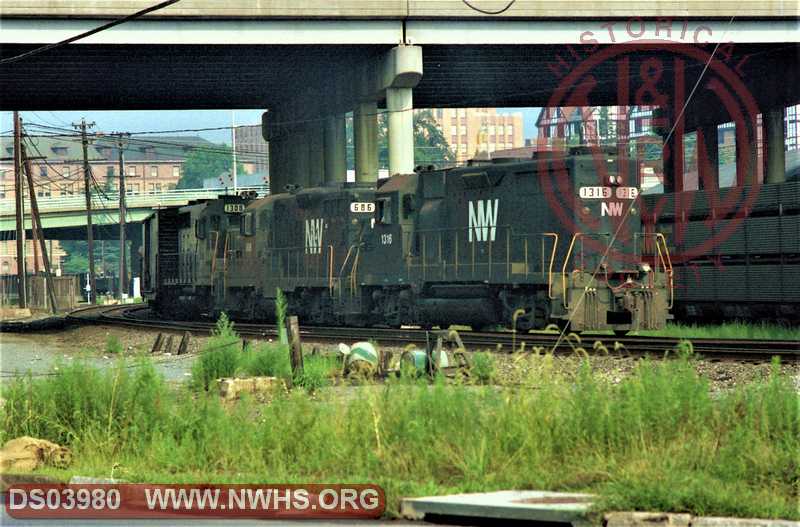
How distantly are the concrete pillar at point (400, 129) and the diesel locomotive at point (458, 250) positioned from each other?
6.09 meters

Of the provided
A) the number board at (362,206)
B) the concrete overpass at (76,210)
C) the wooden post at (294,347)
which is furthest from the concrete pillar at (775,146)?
the concrete overpass at (76,210)

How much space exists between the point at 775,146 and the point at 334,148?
59.4ft

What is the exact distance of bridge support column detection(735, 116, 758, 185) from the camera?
46281 millimetres

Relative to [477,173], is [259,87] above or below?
above

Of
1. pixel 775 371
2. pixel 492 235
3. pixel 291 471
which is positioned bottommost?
pixel 291 471

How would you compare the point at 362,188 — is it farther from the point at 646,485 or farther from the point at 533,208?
the point at 646,485

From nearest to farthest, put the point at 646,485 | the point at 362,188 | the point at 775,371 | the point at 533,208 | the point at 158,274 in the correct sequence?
1. the point at 646,485
2. the point at 775,371
3. the point at 533,208
4. the point at 362,188
5. the point at 158,274

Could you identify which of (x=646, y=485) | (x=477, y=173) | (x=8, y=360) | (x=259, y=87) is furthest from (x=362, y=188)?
(x=646, y=485)

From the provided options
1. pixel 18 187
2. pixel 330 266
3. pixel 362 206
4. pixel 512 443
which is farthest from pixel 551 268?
pixel 18 187

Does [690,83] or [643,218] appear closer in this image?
[643,218]

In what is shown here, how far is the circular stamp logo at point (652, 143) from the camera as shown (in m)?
23.3

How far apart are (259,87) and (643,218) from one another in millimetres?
21621

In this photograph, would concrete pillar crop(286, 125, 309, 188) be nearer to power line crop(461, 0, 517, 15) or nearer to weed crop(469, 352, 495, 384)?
power line crop(461, 0, 517, 15)

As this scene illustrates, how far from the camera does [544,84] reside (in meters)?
48.3
